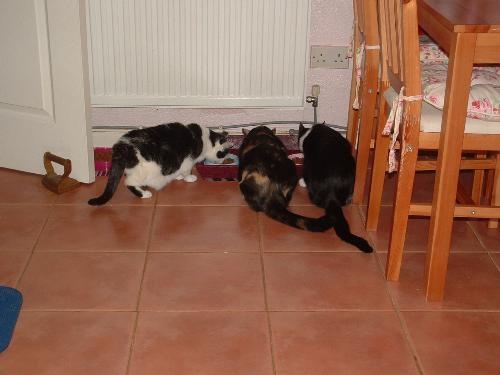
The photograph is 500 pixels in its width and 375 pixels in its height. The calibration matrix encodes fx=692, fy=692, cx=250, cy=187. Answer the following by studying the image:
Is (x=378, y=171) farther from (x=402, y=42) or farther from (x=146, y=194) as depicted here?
(x=146, y=194)

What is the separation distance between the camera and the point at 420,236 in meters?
2.65

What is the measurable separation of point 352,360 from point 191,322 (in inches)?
19.4

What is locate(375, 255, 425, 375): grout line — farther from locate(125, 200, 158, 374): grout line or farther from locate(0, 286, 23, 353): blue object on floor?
locate(0, 286, 23, 353): blue object on floor

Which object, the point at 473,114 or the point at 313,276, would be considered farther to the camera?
the point at 313,276

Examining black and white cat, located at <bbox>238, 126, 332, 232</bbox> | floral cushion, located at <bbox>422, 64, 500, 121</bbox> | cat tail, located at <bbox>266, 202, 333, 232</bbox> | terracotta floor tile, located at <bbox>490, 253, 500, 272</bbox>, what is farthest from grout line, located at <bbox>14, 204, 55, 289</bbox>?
terracotta floor tile, located at <bbox>490, 253, 500, 272</bbox>

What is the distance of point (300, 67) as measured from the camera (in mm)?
3154


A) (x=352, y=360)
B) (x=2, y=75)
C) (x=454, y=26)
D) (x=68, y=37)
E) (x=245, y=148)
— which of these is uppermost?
(x=454, y=26)

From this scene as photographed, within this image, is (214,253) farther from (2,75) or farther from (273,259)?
(2,75)

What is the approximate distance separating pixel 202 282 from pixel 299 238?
18.6 inches

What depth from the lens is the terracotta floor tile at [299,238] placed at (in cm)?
254

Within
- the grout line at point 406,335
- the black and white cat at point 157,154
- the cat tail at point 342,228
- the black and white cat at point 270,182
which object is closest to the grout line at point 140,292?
the black and white cat at point 157,154

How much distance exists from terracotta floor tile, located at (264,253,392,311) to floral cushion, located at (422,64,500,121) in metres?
0.62

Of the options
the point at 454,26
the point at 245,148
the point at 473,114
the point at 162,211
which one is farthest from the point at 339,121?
the point at 454,26

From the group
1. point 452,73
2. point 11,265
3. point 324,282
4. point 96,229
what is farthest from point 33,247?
point 452,73
